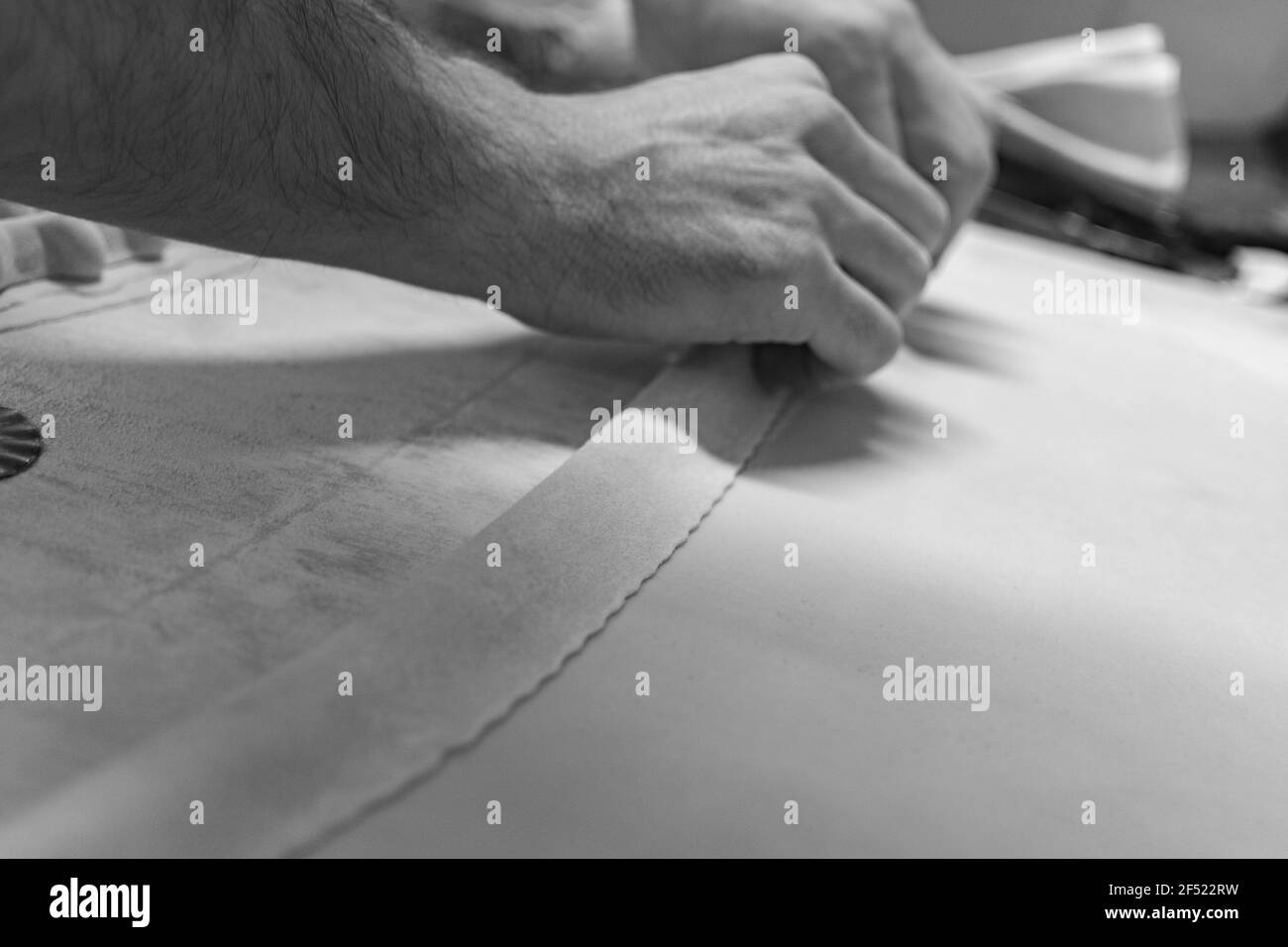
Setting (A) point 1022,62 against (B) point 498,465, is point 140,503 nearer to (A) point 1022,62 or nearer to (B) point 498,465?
(B) point 498,465

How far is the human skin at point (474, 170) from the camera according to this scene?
1.44ft

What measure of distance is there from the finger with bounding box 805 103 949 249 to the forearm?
0.20 meters

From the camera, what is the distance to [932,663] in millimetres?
441

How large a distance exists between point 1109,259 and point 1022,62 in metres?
0.23

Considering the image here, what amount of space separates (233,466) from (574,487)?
142mm

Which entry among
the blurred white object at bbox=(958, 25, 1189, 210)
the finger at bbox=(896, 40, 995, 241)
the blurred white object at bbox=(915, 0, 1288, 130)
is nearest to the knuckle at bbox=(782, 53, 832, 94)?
the finger at bbox=(896, 40, 995, 241)

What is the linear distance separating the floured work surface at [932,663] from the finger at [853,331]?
37mm

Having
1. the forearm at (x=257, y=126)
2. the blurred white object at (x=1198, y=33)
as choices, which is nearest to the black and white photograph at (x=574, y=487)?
the forearm at (x=257, y=126)

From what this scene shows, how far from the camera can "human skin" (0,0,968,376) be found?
1.44 feet

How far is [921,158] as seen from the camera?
32.1 inches

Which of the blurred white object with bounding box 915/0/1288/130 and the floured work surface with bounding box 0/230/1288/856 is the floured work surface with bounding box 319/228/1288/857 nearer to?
the floured work surface with bounding box 0/230/1288/856

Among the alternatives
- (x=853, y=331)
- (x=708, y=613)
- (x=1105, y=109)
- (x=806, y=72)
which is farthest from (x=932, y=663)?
(x=1105, y=109)

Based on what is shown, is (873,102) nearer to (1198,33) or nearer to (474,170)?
(474,170)

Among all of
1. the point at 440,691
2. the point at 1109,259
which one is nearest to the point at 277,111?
the point at 440,691
